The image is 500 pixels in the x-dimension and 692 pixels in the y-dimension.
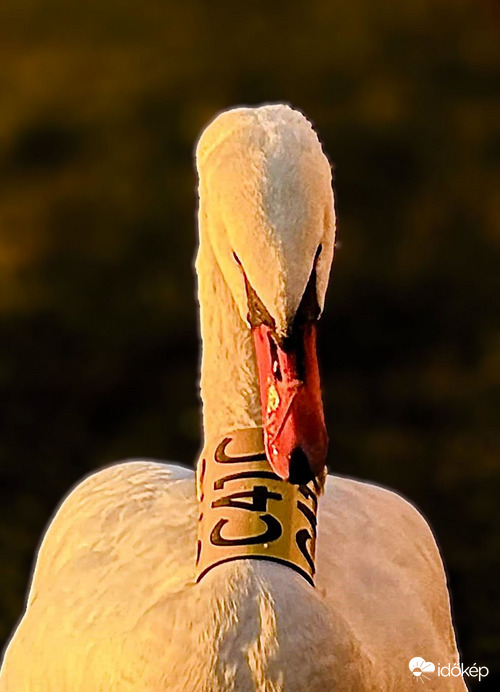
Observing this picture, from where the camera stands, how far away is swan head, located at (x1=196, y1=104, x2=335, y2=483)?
3.29 feet

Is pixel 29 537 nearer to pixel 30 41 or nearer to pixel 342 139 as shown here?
pixel 342 139

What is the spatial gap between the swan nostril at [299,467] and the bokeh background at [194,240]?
1.16 meters

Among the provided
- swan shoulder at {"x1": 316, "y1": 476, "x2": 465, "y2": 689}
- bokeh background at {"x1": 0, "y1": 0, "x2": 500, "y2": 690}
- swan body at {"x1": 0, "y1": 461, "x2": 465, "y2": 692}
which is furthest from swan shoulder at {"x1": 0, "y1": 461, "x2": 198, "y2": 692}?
bokeh background at {"x1": 0, "y1": 0, "x2": 500, "y2": 690}

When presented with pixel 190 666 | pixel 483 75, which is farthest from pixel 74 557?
pixel 483 75

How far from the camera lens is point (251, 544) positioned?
3.67 feet

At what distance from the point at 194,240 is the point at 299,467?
7.43ft

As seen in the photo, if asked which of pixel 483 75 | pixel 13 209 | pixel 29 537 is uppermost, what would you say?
pixel 483 75

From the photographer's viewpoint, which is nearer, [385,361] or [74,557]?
[74,557]

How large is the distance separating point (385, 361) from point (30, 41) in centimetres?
163

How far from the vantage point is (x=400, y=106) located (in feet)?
12.2
